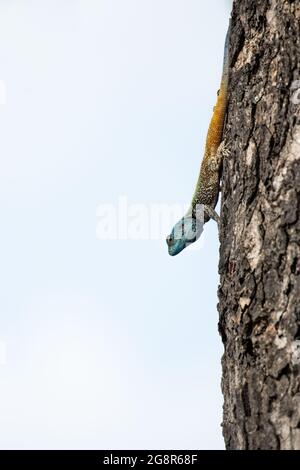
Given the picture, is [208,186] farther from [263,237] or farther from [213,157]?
[263,237]

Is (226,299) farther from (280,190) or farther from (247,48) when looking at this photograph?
(247,48)

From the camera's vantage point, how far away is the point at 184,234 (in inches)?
334

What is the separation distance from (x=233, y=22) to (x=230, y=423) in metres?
2.63

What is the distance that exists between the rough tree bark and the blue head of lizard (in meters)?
3.37

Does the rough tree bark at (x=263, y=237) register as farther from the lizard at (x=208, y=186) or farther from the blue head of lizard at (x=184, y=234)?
the blue head of lizard at (x=184, y=234)

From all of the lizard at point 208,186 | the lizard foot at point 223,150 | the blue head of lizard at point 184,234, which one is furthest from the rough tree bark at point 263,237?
the blue head of lizard at point 184,234

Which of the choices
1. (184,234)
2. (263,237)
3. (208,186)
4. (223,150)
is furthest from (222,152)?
(184,234)

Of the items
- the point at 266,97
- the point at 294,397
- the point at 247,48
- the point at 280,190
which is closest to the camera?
the point at 294,397

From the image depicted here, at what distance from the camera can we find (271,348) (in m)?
4.02

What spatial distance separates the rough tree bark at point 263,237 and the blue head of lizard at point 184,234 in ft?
11.1

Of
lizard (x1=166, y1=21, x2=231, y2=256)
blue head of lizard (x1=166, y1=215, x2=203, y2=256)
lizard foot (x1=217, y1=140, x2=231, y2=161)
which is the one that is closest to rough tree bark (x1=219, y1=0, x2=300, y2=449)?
lizard foot (x1=217, y1=140, x2=231, y2=161)

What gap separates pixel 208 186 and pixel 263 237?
316cm

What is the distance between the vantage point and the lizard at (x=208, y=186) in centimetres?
540
